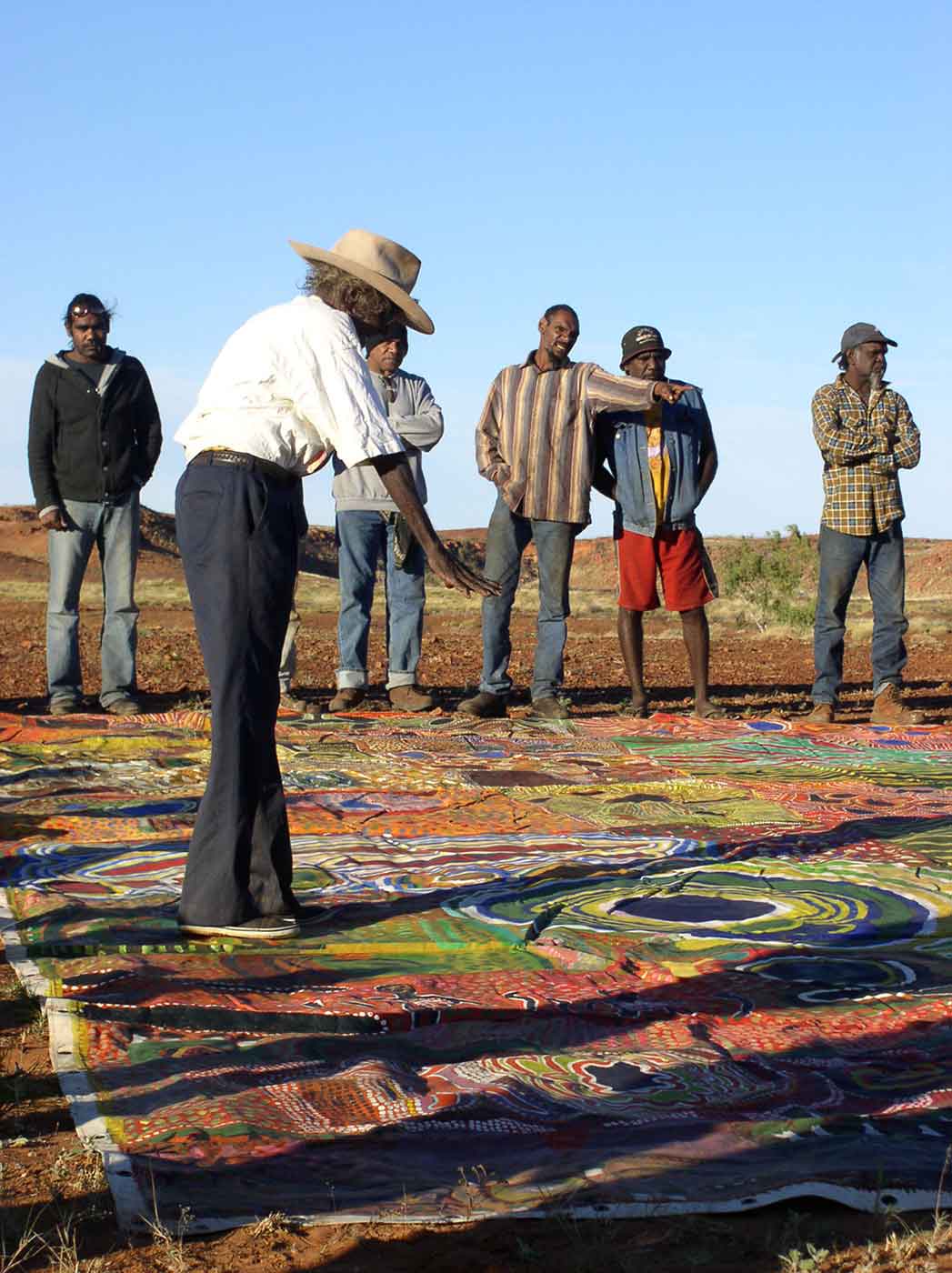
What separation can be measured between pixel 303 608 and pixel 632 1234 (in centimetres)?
2291

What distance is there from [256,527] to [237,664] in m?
0.36

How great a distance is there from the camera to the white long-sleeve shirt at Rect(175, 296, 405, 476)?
4020mm

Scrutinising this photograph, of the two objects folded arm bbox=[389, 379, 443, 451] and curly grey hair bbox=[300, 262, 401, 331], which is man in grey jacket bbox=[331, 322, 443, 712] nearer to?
folded arm bbox=[389, 379, 443, 451]

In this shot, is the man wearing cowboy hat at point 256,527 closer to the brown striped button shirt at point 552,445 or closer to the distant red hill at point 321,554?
the brown striped button shirt at point 552,445

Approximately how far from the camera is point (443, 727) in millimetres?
8188

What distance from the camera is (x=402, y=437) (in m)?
8.92

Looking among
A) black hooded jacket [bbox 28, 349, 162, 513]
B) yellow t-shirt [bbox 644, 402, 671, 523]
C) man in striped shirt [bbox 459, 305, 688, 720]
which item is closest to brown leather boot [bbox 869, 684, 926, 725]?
yellow t-shirt [bbox 644, 402, 671, 523]

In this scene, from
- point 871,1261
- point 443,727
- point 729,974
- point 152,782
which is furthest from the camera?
point 443,727

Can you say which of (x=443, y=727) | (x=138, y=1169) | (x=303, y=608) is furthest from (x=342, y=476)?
(x=303, y=608)

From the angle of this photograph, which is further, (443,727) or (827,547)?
(827,547)

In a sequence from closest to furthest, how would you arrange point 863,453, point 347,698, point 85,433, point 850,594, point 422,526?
1. point 422,526
2. point 863,453
3. point 850,594
4. point 85,433
5. point 347,698

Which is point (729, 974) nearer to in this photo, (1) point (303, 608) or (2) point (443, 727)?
(2) point (443, 727)

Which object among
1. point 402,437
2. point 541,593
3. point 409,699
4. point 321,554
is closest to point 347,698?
point 409,699

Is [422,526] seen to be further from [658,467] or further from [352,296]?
[658,467]
